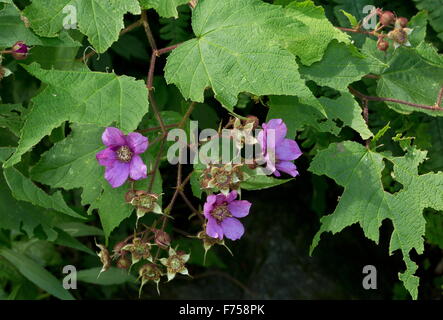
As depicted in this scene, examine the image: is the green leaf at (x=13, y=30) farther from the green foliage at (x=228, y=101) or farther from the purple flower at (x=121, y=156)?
the purple flower at (x=121, y=156)

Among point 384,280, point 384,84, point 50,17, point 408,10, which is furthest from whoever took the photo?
point 384,280

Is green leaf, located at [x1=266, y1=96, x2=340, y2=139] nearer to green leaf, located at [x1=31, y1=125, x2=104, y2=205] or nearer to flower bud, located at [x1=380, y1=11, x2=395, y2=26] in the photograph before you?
flower bud, located at [x1=380, y1=11, x2=395, y2=26]

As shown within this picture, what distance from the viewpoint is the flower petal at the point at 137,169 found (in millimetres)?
1770

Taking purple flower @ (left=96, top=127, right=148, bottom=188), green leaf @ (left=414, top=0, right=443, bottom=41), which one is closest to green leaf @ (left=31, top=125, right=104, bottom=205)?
purple flower @ (left=96, top=127, right=148, bottom=188)

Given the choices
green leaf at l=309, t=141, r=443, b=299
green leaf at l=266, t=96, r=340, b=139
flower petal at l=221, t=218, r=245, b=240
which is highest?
green leaf at l=266, t=96, r=340, b=139

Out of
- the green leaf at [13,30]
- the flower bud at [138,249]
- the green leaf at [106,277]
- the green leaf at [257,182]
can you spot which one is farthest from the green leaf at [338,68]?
the green leaf at [106,277]

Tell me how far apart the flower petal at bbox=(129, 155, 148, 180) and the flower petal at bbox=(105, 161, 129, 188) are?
15 millimetres

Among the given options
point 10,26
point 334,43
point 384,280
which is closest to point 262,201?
point 384,280

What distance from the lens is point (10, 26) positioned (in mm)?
1894

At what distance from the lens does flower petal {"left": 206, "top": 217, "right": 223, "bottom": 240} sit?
1792 mm

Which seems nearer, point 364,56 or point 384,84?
point 364,56

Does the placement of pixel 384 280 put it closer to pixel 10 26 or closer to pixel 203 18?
pixel 203 18

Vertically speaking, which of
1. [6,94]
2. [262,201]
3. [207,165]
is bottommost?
[262,201]

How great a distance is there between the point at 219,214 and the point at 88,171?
1.34 ft
